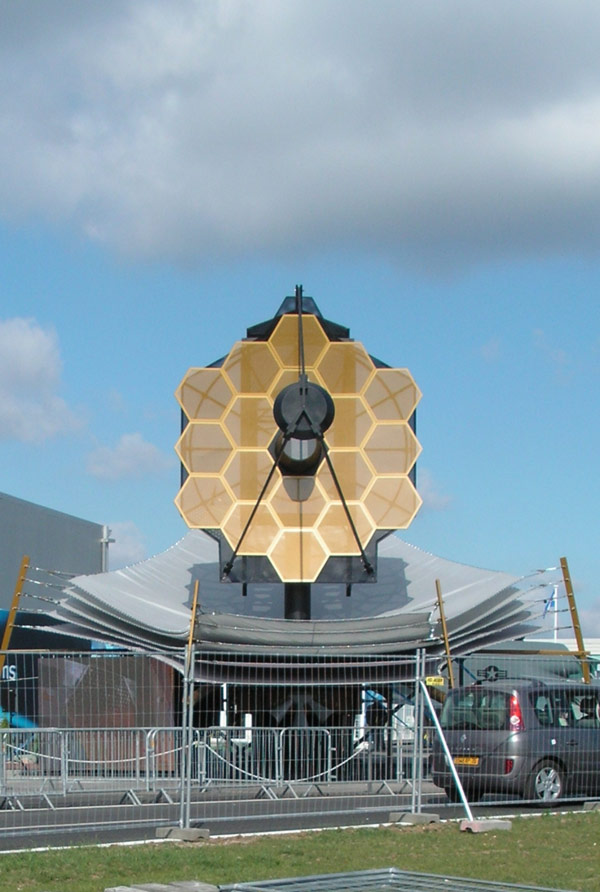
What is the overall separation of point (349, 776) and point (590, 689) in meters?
A: 3.85

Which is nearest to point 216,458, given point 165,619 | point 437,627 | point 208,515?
point 208,515

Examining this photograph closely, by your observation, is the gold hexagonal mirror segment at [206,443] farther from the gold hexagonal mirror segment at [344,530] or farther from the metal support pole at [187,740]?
the metal support pole at [187,740]

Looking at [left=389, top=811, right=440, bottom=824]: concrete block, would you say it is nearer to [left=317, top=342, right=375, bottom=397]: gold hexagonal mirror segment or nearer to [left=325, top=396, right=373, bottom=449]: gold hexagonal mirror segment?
[left=325, top=396, right=373, bottom=449]: gold hexagonal mirror segment

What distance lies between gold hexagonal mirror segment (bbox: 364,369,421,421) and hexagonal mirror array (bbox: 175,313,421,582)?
0.03 metres

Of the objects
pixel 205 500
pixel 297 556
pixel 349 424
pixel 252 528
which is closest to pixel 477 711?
pixel 297 556

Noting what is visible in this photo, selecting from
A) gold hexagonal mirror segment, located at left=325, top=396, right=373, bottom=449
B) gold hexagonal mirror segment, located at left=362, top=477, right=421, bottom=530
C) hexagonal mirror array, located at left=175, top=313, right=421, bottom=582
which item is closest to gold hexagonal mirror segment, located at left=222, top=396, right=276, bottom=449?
hexagonal mirror array, located at left=175, top=313, right=421, bottom=582

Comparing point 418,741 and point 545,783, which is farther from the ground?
point 418,741

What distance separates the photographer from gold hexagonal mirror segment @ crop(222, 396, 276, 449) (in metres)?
30.0

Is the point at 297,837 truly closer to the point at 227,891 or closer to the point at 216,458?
the point at 227,891

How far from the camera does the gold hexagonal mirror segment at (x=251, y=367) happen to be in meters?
30.1

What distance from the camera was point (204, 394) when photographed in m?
30.2

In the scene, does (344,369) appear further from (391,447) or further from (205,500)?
(205,500)

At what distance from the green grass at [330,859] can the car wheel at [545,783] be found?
3.29 m

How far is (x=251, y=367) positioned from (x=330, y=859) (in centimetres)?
1916
